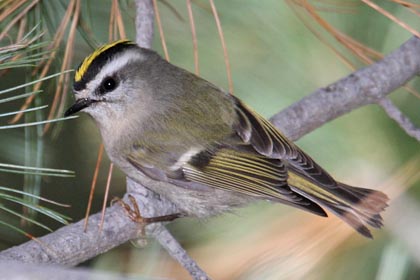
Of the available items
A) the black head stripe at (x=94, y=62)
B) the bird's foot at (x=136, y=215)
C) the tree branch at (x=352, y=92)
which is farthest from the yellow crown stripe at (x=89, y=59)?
the tree branch at (x=352, y=92)

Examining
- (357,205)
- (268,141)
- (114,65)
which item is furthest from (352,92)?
(114,65)

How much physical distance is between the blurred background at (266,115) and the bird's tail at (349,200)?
3 cm

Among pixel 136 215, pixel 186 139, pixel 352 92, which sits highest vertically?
pixel 352 92

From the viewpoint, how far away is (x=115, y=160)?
1606 millimetres

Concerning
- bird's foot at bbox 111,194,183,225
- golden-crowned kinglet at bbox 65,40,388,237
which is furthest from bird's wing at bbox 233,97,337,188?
bird's foot at bbox 111,194,183,225

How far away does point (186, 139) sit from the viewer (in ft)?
5.26

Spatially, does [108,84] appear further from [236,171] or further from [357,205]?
[357,205]

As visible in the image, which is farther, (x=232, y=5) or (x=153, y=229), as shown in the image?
(x=232, y=5)

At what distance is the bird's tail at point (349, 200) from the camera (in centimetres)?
113

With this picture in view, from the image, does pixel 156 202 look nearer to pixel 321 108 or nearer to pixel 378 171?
pixel 321 108

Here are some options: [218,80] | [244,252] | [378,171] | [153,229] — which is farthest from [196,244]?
[218,80]

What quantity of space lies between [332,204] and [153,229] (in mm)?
363

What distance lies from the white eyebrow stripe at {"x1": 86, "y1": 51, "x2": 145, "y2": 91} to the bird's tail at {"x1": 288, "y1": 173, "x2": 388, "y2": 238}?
435 millimetres

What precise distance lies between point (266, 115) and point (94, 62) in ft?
1.70
